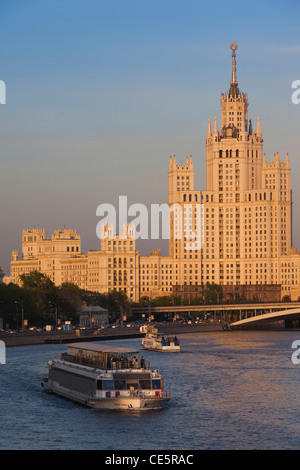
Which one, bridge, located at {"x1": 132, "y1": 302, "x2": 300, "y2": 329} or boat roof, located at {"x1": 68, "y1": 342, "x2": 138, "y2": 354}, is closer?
boat roof, located at {"x1": 68, "y1": 342, "x2": 138, "y2": 354}

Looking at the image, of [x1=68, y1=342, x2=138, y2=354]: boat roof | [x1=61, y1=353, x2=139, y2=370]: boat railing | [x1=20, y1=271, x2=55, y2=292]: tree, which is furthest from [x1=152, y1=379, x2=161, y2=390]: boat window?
[x1=20, y1=271, x2=55, y2=292]: tree

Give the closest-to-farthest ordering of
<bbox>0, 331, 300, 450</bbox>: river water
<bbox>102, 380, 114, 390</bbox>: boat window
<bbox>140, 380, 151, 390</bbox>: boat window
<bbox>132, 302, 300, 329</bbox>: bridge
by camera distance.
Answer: <bbox>0, 331, 300, 450</bbox>: river water → <bbox>140, 380, 151, 390</bbox>: boat window → <bbox>102, 380, 114, 390</bbox>: boat window → <bbox>132, 302, 300, 329</bbox>: bridge

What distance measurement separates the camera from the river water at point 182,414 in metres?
52.8

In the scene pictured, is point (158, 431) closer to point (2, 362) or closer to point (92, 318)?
point (2, 362)

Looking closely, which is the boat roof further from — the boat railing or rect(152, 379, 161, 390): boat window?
rect(152, 379, 161, 390): boat window

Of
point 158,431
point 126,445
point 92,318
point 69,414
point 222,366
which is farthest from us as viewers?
point 92,318

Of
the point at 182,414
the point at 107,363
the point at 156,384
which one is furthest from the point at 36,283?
the point at 182,414

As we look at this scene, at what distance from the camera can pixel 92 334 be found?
5349 inches

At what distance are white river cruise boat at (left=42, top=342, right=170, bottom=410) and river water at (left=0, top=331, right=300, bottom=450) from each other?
80cm

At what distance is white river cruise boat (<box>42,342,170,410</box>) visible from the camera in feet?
205

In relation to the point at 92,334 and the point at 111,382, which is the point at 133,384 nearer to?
the point at 111,382
